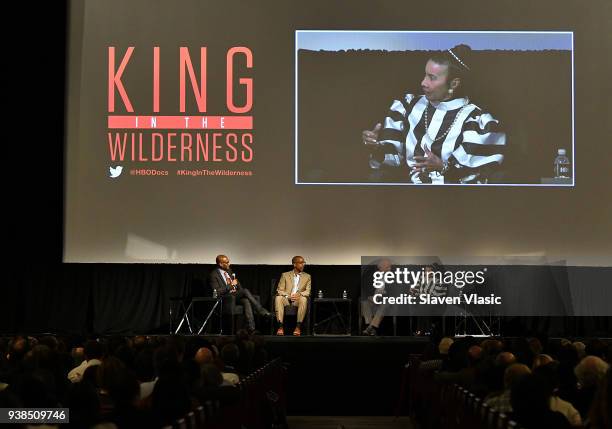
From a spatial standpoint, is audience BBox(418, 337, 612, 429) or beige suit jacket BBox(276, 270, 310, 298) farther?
beige suit jacket BBox(276, 270, 310, 298)

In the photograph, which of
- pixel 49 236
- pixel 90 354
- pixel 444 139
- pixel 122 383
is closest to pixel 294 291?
pixel 444 139

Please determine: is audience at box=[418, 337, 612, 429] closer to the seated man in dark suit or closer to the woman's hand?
the seated man in dark suit

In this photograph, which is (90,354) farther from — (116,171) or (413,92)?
(413,92)

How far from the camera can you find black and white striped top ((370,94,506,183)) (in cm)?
1166

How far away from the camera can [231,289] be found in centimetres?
1098

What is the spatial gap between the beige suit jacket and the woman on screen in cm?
171

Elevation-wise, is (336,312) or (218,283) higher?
(218,283)

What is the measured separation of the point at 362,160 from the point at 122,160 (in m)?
3.03

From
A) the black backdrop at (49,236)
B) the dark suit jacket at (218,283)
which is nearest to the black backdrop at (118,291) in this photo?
the black backdrop at (49,236)

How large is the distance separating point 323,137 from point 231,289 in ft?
7.58

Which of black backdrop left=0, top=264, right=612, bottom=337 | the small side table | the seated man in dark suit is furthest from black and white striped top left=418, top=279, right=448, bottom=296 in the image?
the seated man in dark suit

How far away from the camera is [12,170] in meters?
12.0

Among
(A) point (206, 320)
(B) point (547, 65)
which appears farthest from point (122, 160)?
(B) point (547, 65)

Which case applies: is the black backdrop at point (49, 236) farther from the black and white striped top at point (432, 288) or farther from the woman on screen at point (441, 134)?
the black and white striped top at point (432, 288)
